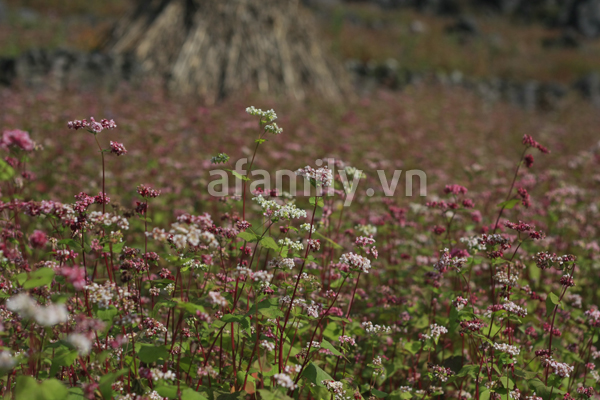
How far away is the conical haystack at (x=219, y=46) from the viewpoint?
1105 centimetres

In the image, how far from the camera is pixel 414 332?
360 centimetres

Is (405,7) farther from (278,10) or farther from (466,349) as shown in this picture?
(466,349)

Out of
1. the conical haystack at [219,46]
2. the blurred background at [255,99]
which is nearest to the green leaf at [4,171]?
the blurred background at [255,99]

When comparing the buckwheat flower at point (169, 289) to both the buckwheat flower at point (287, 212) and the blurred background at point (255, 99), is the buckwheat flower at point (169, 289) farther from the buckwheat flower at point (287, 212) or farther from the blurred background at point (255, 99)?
the blurred background at point (255, 99)

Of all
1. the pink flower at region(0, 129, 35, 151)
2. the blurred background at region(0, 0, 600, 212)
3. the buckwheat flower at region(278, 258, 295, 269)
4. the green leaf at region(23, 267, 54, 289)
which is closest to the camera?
the green leaf at region(23, 267, 54, 289)

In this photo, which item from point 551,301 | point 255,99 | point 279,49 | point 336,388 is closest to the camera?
point 336,388

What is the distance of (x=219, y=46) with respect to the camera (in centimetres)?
1138

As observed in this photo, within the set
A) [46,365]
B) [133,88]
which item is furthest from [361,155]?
[46,365]

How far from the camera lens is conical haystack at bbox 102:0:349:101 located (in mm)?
11047

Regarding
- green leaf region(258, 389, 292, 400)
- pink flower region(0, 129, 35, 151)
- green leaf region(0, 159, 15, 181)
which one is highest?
pink flower region(0, 129, 35, 151)

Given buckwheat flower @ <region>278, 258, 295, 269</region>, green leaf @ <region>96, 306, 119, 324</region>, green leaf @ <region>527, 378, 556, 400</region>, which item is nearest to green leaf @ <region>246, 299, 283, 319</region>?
buckwheat flower @ <region>278, 258, 295, 269</region>

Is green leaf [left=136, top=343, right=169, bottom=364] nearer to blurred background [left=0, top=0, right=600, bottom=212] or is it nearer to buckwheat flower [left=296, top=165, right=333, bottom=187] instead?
buckwheat flower [left=296, top=165, right=333, bottom=187]

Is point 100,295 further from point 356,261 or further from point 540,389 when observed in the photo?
point 540,389

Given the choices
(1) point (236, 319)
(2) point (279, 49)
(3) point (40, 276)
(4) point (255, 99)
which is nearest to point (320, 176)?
(1) point (236, 319)
